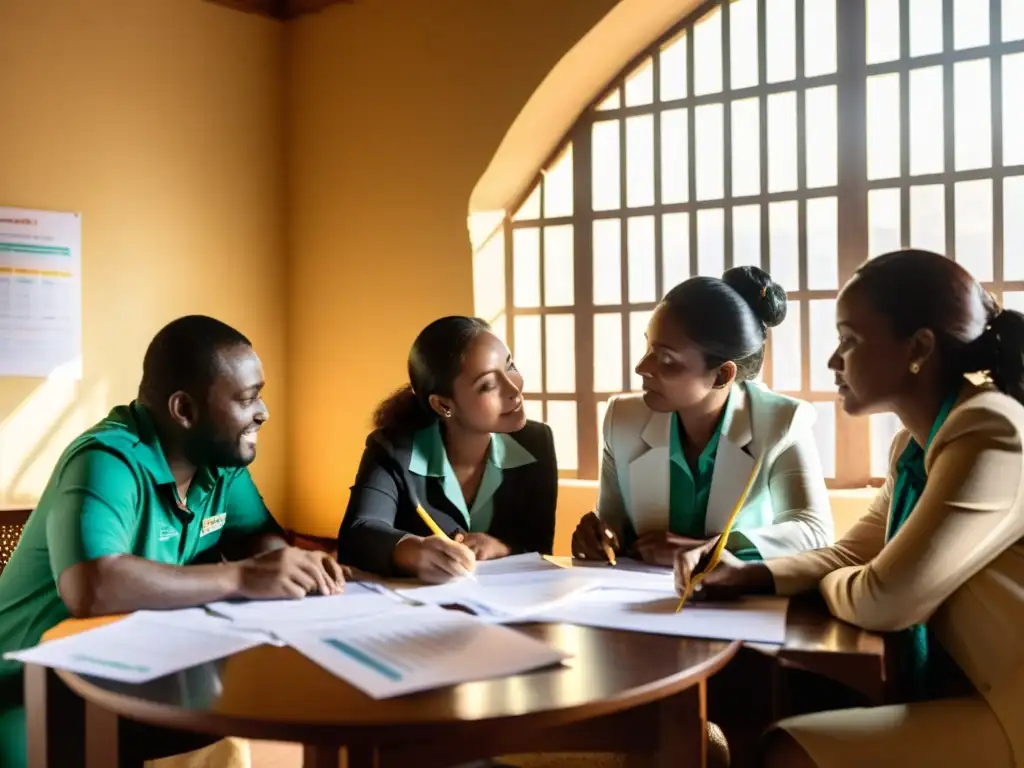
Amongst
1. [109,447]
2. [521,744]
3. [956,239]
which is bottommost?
[521,744]

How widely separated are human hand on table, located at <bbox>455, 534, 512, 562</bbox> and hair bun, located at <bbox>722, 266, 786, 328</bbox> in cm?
81

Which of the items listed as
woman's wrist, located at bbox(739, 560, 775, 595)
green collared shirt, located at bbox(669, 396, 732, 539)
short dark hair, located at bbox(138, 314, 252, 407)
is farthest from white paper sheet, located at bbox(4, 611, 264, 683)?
green collared shirt, located at bbox(669, 396, 732, 539)

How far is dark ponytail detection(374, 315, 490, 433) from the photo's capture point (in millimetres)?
2166

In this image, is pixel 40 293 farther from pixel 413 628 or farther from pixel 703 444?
pixel 413 628

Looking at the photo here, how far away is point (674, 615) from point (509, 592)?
0.30 metres

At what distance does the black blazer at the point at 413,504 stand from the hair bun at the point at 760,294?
57 cm

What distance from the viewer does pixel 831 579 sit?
4.93 ft

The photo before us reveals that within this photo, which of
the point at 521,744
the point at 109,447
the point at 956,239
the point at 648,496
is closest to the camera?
the point at 521,744

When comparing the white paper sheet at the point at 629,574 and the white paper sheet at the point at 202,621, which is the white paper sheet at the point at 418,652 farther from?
the white paper sheet at the point at 629,574

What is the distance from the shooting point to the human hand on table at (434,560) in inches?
67.7

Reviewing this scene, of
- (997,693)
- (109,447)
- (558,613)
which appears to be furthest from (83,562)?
(997,693)

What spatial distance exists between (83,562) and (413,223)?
2561mm

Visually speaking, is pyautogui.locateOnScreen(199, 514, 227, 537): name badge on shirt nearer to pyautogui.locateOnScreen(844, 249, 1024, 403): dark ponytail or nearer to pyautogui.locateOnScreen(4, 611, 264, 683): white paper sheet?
pyautogui.locateOnScreen(4, 611, 264, 683): white paper sheet

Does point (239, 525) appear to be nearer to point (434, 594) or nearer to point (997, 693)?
point (434, 594)
